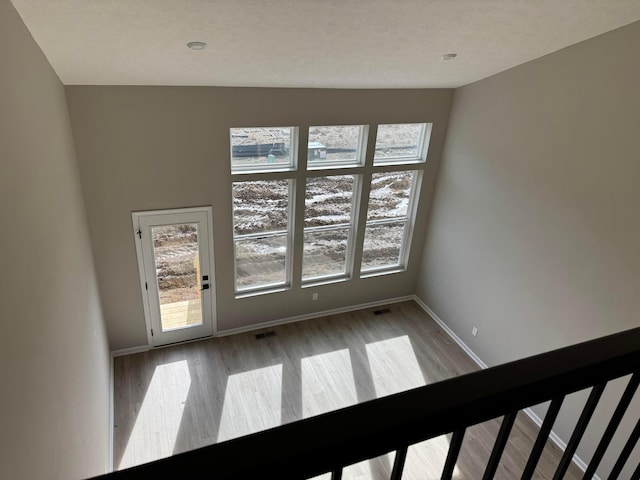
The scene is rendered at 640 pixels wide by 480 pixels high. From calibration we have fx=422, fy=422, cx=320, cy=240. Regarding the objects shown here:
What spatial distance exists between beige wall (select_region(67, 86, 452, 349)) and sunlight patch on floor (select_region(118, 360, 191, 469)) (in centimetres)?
69

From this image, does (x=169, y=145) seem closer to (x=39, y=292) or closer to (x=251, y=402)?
(x=39, y=292)

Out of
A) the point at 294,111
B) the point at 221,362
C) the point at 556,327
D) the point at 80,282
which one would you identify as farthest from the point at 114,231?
the point at 556,327

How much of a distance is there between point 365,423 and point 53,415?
2.10 metres

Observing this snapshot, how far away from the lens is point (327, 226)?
5781 millimetres

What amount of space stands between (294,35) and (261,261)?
3.24 metres

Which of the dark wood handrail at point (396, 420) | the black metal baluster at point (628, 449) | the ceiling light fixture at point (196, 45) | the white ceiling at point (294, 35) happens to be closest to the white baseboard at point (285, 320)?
the white ceiling at point (294, 35)

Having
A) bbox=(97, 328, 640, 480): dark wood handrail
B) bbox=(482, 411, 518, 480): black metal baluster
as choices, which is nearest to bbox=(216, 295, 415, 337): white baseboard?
bbox=(482, 411, 518, 480): black metal baluster

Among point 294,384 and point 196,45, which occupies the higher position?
point 196,45

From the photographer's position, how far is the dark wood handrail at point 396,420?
1.63 ft

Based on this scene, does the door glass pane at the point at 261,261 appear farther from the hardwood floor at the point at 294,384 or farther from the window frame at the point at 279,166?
the window frame at the point at 279,166

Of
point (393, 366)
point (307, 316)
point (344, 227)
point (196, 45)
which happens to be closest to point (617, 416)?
point (196, 45)

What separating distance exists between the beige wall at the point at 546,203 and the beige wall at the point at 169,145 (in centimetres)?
94

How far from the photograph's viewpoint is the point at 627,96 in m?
3.54

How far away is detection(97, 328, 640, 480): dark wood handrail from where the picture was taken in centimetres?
50
